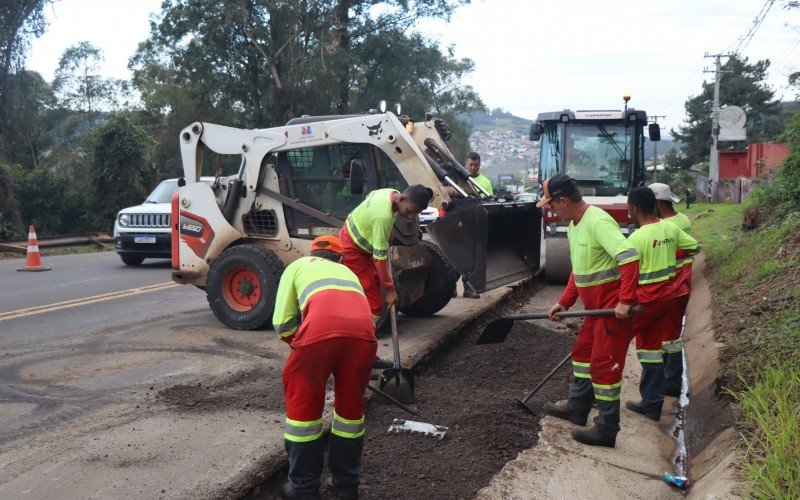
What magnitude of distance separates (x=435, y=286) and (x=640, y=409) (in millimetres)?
3406

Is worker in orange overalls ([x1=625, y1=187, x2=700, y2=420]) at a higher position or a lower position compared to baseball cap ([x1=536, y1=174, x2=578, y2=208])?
lower

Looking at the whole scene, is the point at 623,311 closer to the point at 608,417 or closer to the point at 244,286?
the point at 608,417

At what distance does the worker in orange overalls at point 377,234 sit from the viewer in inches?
271

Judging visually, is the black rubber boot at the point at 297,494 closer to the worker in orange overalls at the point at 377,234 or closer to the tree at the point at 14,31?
the worker in orange overalls at the point at 377,234

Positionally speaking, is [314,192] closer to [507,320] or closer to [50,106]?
[507,320]

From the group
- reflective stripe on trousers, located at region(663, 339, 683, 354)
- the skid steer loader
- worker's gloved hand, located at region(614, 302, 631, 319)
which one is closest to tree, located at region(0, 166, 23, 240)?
the skid steer loader

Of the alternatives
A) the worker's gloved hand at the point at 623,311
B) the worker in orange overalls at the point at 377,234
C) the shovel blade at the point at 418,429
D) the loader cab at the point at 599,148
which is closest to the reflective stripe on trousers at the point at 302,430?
the shovel blade at the point at 418,429

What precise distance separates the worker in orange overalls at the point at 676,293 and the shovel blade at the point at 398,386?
88.3 inches

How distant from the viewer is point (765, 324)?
730cm

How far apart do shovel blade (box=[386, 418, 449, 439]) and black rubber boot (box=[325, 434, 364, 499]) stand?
1243 millimetres

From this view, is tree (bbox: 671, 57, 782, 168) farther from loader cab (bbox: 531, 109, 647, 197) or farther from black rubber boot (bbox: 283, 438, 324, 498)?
black rubber boot (bbox: 283, 438, 324, 498)

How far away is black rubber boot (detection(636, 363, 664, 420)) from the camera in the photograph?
637 centimetres

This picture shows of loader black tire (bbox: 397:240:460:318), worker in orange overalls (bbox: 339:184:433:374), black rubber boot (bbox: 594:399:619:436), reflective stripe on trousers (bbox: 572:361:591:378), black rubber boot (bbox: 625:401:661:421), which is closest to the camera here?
black rubber boot (bbox: 594:399:619:436)

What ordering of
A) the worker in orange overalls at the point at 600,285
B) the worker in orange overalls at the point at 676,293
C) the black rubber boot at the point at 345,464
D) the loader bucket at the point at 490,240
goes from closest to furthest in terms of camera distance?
1. the black rubber boot at the point at 345,464
2. the worker in orange overalls at the point at 600,285
3. the worker in orange overalls at the point at 676,293
4. the loader bucket at the point at 490,240
